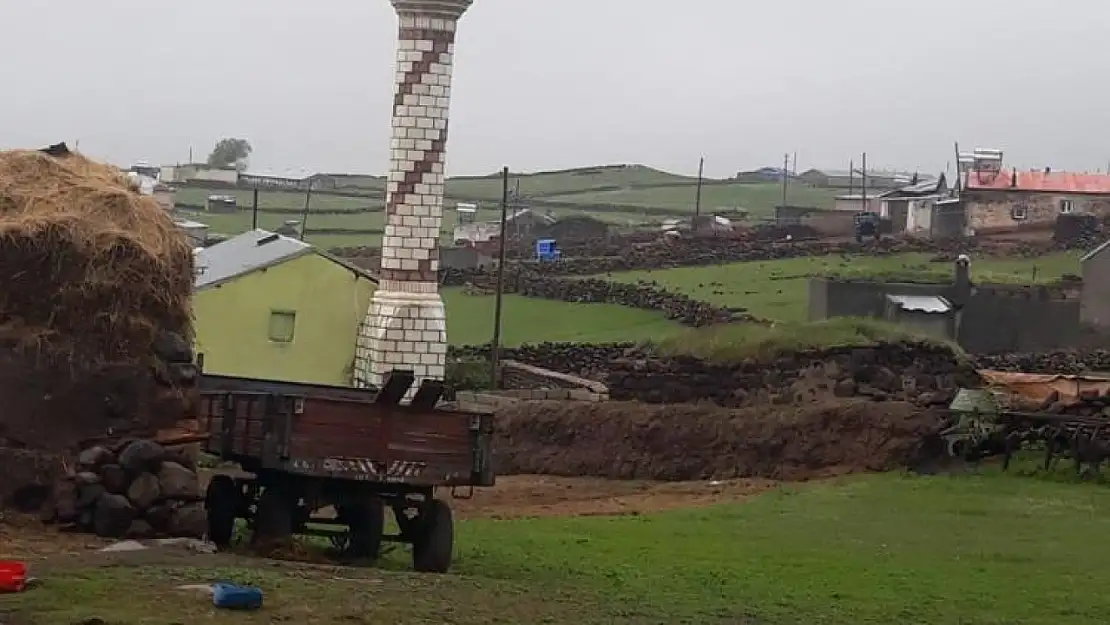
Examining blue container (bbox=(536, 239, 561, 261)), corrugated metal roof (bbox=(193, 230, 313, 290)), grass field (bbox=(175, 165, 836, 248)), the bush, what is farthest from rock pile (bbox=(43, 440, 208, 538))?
grass field (bbox=(175, 165, 836, 248))

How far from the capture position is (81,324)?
54.6ft

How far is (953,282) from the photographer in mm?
51875

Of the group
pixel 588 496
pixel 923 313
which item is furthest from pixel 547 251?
pixel 588 496

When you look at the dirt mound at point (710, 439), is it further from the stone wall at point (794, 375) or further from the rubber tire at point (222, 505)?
the rubber tire at point (222, 505)

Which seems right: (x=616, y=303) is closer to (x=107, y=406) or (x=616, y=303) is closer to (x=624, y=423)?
(x=624, y=423)

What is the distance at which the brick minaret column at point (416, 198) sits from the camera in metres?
39.6

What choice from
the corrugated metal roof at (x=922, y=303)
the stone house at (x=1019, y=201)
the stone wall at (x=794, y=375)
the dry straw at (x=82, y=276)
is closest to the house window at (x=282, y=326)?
the stone wall at (x=794, y=375)

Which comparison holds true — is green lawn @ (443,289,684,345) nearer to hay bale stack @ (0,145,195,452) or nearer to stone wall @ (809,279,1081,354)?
stone wall @ (809,279,1081,354)

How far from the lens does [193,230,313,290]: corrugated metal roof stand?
4100 centimetres

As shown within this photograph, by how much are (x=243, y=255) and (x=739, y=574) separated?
2799 cm

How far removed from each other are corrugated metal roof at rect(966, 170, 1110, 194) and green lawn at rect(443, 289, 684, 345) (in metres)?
32.1

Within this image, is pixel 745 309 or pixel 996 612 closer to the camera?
pixel 996 612

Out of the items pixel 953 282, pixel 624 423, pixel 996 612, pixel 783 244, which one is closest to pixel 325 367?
pixel 624 423

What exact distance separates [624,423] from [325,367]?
32.1 feet
